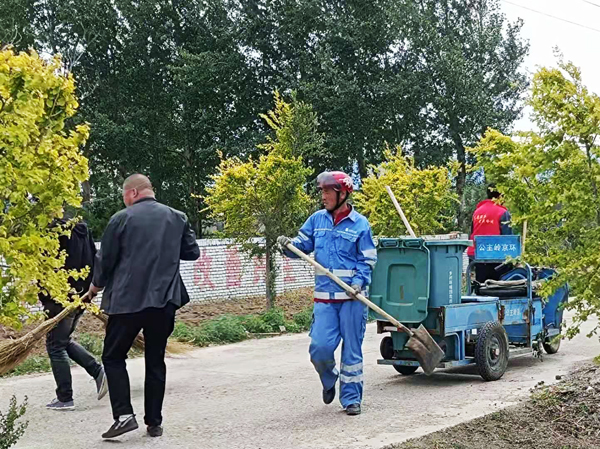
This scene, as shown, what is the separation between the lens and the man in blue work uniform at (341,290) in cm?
714

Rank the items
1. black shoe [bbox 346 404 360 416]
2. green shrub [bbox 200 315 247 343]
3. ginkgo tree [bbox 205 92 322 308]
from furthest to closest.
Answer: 1. ginkgo tree [bbox 205 92 322 308]
2. green shrub [bbox 200 315 247 343]
3. black shoe [bbox 346 404 360 416]

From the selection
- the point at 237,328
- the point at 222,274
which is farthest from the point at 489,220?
the point at 222,274

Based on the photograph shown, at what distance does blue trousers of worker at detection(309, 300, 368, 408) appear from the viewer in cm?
713

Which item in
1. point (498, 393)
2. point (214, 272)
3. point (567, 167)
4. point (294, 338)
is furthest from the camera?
point (214, 272)

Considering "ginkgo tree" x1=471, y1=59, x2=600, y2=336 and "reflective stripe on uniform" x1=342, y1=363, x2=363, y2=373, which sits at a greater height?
"ginkgo tree" x1=471, y1=59, x2=600, y2=336

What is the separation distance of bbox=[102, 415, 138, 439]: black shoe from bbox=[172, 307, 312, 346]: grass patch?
5.57 m

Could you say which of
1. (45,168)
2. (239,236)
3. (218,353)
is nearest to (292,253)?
(45,168)

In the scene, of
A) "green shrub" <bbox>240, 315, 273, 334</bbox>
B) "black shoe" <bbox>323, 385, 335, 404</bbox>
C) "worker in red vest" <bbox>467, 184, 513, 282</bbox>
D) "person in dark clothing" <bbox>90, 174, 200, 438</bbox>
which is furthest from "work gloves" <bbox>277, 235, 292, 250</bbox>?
"green shrub" <bbox>240, 315, 273, 334</bbox>

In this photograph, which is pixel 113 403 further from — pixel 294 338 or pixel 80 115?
pixel 80 115

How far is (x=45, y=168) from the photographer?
4730mm

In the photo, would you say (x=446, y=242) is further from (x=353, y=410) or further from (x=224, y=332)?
(x=224, y=332)

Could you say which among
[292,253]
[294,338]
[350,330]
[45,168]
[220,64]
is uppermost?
[220,64]

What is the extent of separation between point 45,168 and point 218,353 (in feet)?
22.4

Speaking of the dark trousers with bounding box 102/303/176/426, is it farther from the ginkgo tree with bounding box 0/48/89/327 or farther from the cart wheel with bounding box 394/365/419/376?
the cart wheel with bounding box 394/365/419/376
